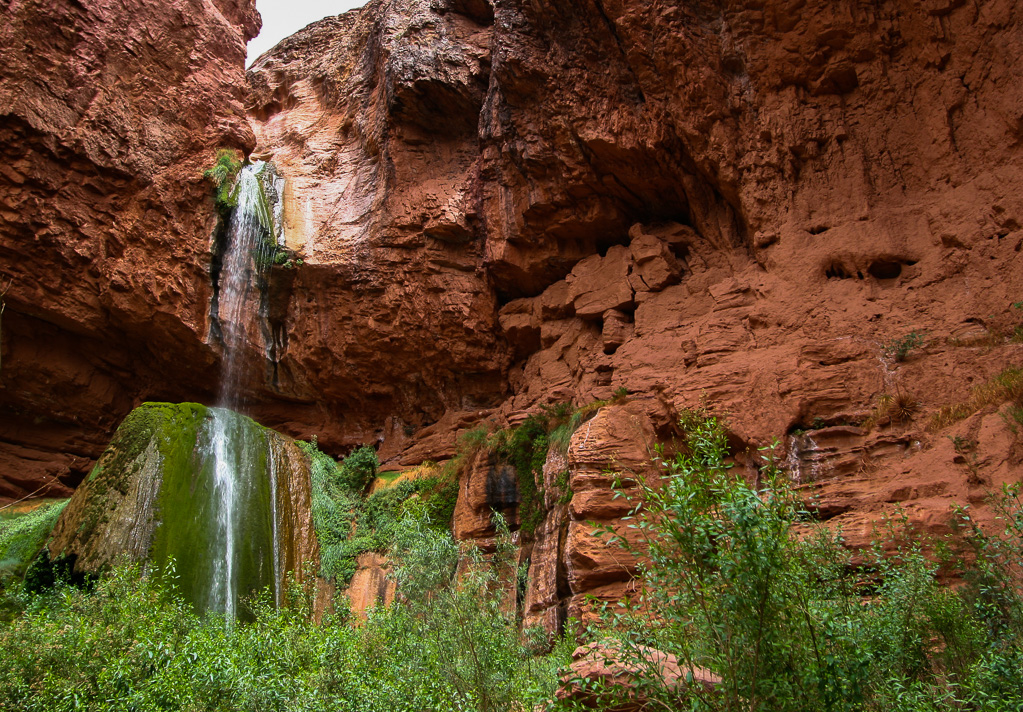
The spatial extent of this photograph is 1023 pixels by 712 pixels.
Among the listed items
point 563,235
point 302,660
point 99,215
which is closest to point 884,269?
point 563,235

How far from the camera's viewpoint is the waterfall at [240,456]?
14.1 metres

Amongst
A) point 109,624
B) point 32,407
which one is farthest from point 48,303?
point 109,624

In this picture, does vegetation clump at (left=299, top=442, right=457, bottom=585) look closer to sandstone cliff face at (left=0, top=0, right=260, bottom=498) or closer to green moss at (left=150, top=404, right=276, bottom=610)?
green moss at (left=150, top=404, right=276, bottom=610)

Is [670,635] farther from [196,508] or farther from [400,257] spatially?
[400,257]

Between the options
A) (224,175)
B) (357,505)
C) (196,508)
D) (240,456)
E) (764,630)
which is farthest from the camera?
(224,175)

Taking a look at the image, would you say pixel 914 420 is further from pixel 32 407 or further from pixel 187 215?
pixel 32 407

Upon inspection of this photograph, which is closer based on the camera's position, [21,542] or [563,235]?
[21,542]

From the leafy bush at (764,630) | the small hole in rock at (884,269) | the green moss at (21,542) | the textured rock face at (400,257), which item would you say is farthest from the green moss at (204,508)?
the small hole in rock at (884,269)

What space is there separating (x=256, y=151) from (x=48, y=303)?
7.96 meters

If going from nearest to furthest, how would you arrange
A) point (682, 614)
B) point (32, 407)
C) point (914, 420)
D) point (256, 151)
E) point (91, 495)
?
point (682, 614), point (914, 420), point (91, 495), point (32, 407), point (256, 151)

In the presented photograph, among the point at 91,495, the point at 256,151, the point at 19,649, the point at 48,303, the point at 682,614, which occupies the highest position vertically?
the point at 256,151

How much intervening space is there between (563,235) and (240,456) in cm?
930

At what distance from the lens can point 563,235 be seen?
1892 centimetres

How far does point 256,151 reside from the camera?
77.0 ft
